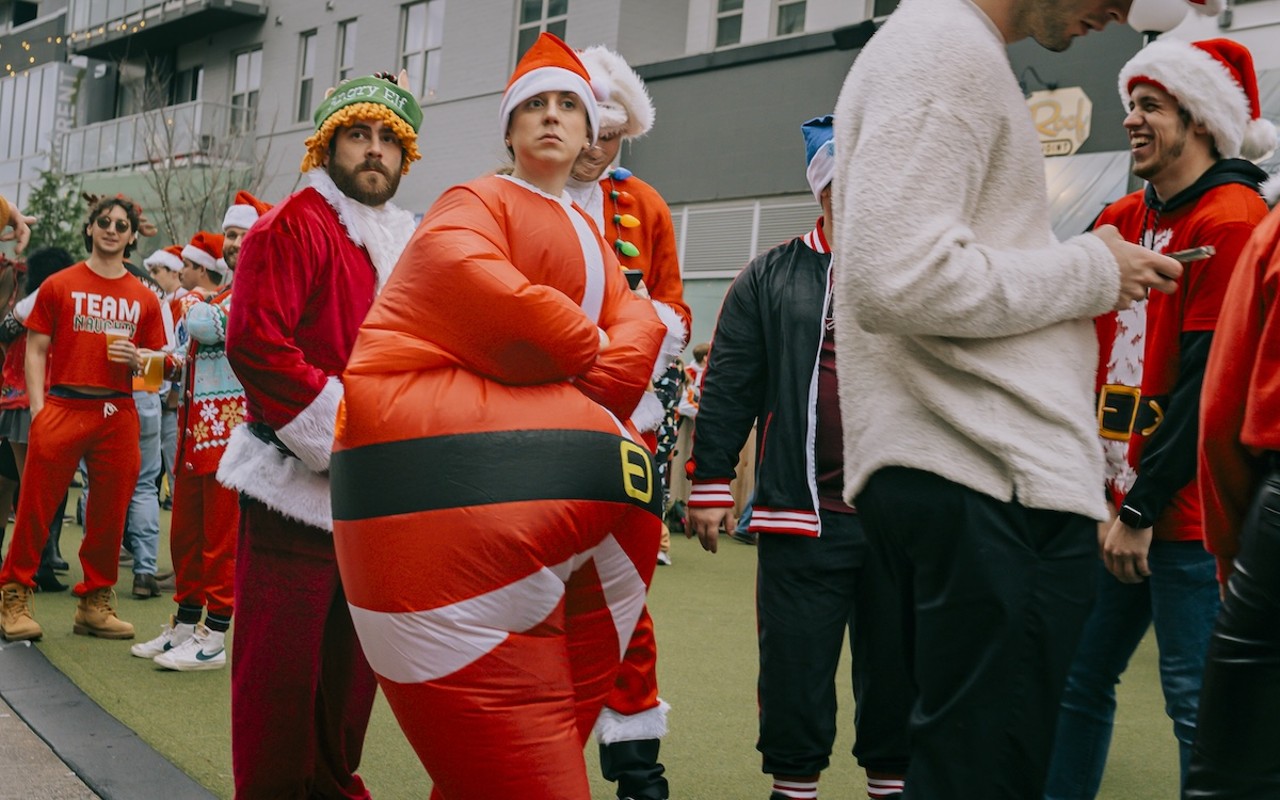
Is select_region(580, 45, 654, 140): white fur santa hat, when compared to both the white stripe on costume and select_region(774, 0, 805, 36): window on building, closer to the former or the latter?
the white stripe on costume

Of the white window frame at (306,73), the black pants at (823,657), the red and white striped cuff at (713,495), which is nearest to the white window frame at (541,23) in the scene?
the white window frame at (306,73)

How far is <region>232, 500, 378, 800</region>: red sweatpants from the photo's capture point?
A: 335cm

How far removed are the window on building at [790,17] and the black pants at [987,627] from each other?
1568 centimetres

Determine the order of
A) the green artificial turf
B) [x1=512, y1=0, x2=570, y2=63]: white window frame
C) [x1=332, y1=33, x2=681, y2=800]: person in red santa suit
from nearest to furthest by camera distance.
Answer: [x1=332, y1=33, x2=681, y2=800]: person in red santa suit → the green artificial turf → [x1=512, y1=0, x2=570, y2=63]: white window frame

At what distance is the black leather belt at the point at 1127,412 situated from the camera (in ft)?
11.1

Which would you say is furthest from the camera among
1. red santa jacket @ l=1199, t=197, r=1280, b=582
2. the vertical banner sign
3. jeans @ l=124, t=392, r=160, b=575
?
the vertical banner sign

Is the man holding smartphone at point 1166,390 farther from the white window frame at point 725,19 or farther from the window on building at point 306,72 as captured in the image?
the window on building at point 306,72

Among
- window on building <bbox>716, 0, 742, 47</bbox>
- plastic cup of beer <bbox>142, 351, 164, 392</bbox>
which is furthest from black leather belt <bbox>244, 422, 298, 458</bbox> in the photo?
window on building <bbox>716, 0, 742, 47</bbox>

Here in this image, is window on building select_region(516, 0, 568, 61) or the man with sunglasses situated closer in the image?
the man with sunglasses

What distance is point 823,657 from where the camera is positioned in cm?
360

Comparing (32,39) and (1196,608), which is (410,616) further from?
(32,39)

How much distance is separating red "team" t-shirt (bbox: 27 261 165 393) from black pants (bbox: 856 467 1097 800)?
5.51 metres

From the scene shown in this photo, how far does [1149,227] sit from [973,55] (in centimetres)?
177

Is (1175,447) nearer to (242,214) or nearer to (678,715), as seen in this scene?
(678,715)
